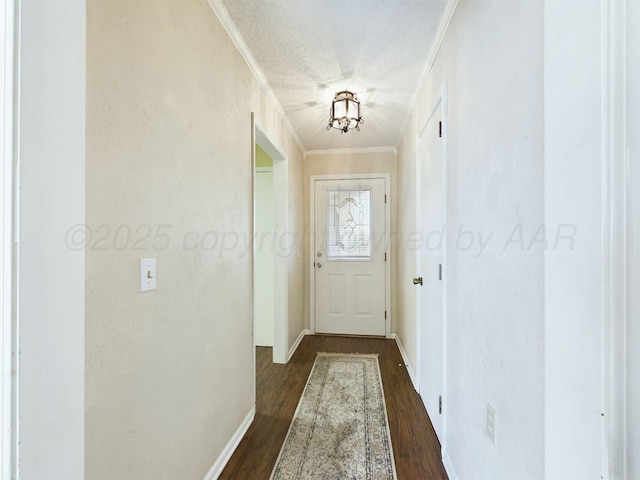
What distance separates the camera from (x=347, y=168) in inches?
149

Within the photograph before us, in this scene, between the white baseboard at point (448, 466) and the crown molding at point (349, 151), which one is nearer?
the white baseboard at point (448, 466)

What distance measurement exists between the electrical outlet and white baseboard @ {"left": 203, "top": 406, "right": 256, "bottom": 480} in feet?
4.28

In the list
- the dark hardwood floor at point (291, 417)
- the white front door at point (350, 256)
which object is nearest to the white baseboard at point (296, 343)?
the dark hardwood floor at point (291, 417)

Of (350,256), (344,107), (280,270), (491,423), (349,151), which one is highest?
(349,151)

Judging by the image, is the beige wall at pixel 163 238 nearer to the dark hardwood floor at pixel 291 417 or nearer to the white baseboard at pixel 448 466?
the dark hardwood floor at pixel 291 417

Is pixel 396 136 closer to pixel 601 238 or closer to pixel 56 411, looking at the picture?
pixel 601 238

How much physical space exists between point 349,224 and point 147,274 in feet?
9.63

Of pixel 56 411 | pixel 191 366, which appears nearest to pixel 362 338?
pixel 191 366

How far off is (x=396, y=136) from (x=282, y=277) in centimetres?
204

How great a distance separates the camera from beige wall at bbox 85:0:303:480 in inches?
34.2

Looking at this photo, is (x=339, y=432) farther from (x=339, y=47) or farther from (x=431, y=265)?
(x=339, y=47)

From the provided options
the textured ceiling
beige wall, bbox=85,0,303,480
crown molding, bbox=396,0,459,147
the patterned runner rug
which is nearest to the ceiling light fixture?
the textured ceiling

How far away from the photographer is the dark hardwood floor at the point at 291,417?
1575 mm

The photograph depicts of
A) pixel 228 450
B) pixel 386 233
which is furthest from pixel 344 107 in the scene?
pixel 228 450
